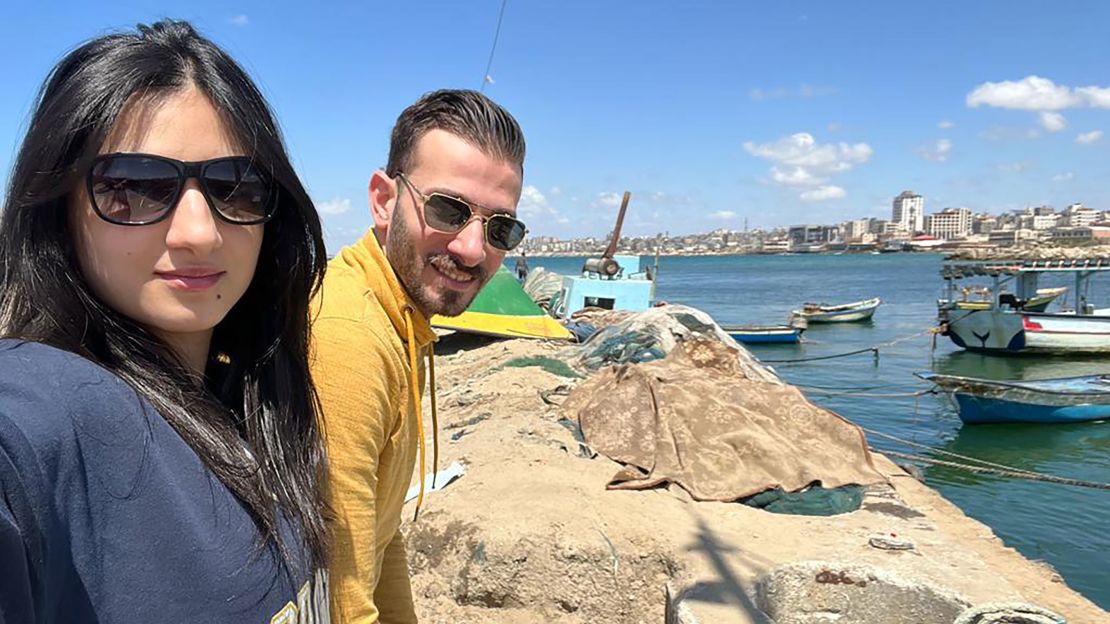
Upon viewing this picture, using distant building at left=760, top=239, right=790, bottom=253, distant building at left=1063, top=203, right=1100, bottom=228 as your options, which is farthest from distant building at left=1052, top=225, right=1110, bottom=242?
distant building at left=760, top=239, right=790, bottom=253

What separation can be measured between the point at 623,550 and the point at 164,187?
4.39m

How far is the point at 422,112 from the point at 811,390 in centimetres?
1786

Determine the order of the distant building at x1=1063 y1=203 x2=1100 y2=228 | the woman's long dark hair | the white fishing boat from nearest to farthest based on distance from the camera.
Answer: the woman's long dark hair → the white fishing boat → the distant building at x1=1063 y1=203 x2=1100 y2=228

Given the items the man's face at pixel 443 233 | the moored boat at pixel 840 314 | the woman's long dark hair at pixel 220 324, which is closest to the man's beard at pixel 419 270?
the man's face at pixel 443 233

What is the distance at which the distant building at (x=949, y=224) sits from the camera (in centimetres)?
17075

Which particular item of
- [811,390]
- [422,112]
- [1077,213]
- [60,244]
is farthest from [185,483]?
[1077,213]

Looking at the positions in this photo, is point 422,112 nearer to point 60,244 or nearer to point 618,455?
point 60,244

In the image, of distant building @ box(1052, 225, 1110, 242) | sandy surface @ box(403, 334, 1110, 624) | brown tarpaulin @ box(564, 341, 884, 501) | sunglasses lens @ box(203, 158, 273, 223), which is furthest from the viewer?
distant building @ box(1052, 225, 1110, 242)

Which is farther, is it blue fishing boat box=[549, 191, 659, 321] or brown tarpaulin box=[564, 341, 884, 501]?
blue fishing boat box=[549, 191, 659, 321]

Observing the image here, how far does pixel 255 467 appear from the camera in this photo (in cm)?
102

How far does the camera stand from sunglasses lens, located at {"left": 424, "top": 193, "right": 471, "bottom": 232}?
1728mm

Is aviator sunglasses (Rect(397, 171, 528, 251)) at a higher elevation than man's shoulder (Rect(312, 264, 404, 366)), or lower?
higher

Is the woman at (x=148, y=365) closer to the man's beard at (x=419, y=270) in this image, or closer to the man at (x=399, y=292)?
the man at (x=399, y=292)

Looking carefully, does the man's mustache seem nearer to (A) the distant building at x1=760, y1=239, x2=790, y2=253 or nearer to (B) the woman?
(B) the woman
